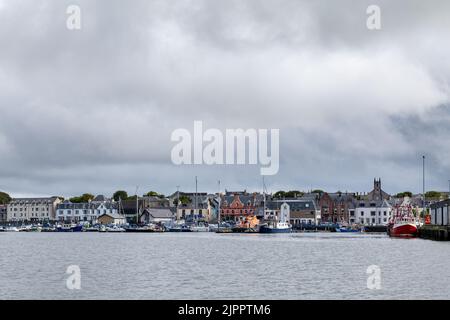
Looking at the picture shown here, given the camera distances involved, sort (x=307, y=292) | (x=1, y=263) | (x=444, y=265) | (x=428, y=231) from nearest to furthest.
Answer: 1. (x=307, y=292)
2. (x=444, y=265)
3. (x=1, y=263)
4. (x=428, y=231)

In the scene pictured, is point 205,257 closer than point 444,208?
Yes

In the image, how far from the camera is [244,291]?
52312 millimetres

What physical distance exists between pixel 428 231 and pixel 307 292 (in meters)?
96.2

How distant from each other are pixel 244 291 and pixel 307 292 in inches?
169

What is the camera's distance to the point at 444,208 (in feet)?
489
